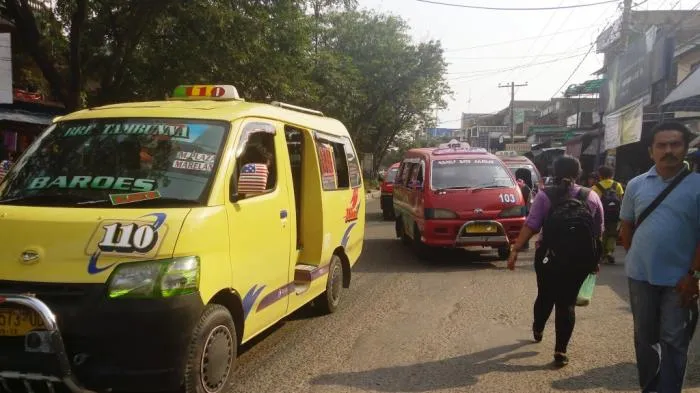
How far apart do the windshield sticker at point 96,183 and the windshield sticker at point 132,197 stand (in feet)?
0.37

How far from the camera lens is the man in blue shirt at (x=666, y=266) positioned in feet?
11.6

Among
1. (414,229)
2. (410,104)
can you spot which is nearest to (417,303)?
(414,229)

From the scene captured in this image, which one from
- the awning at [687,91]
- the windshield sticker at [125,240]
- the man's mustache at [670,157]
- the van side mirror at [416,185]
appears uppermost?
the awning at [687,91]

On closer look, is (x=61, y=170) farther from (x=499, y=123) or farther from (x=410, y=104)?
(x=499, y=123)

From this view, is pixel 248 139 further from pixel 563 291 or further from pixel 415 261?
pixel 415 261

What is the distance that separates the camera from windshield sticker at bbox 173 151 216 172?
13.2 feet

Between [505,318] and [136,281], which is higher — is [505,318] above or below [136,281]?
below

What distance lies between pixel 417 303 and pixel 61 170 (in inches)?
170

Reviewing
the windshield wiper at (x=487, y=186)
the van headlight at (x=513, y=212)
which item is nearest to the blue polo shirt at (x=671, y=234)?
the van headlight at (x=513, y=212)

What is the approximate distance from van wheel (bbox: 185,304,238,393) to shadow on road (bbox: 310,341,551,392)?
755 millimetres

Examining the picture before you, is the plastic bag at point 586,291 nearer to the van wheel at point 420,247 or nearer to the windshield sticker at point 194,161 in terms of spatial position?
the windshield sticker at point 194,161

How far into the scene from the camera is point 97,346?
10.6 ft

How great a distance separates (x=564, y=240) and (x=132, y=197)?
3.25m

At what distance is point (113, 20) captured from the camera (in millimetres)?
12422
